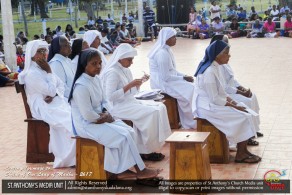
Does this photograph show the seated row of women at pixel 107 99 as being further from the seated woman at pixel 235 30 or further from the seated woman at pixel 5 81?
the seated woman at pixel 235 30

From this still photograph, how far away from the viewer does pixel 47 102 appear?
641 cm

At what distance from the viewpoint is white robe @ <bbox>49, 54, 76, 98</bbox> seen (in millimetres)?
6762

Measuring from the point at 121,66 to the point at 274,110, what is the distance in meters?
3.37

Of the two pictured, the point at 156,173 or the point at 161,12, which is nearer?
the point at 156,173

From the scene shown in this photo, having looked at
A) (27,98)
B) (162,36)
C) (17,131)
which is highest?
(162,36)

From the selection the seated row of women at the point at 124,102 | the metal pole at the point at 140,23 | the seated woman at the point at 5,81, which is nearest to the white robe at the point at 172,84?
the seated row of women at the point at 124,102

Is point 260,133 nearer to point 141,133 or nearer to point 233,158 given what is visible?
point 233,158

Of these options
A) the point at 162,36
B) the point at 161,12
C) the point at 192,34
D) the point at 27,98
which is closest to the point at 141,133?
the point at 27,98

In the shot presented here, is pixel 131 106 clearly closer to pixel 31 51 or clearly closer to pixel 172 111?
pixel 31 51

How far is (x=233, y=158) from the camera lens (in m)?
6.38

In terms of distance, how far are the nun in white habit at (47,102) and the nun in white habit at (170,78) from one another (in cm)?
185

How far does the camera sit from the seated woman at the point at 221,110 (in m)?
6.10

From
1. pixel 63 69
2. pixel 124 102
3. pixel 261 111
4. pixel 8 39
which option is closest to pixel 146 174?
pixel 124 102

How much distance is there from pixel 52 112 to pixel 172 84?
2.17 m
